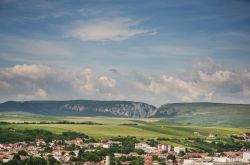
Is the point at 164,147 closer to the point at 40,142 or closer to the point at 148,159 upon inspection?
the point at 148,159

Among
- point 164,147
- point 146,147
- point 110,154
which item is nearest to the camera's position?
point 110,154

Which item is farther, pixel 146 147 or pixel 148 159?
pixel 146 147

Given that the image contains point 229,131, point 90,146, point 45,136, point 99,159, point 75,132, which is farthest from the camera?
point 229,131

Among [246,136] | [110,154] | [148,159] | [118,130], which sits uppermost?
[118,130]

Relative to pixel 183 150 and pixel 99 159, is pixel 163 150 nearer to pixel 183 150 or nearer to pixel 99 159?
pixel 183 150

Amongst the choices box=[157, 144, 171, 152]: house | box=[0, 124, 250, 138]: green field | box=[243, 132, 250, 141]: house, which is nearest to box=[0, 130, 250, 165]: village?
box=[157, 144, 171, 152]: house

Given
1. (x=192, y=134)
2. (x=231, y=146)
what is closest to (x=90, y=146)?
(x=231, y=146)

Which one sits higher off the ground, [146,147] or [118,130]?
[118,130]

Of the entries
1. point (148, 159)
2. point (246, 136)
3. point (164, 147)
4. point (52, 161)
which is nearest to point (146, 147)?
point (164, 147)
